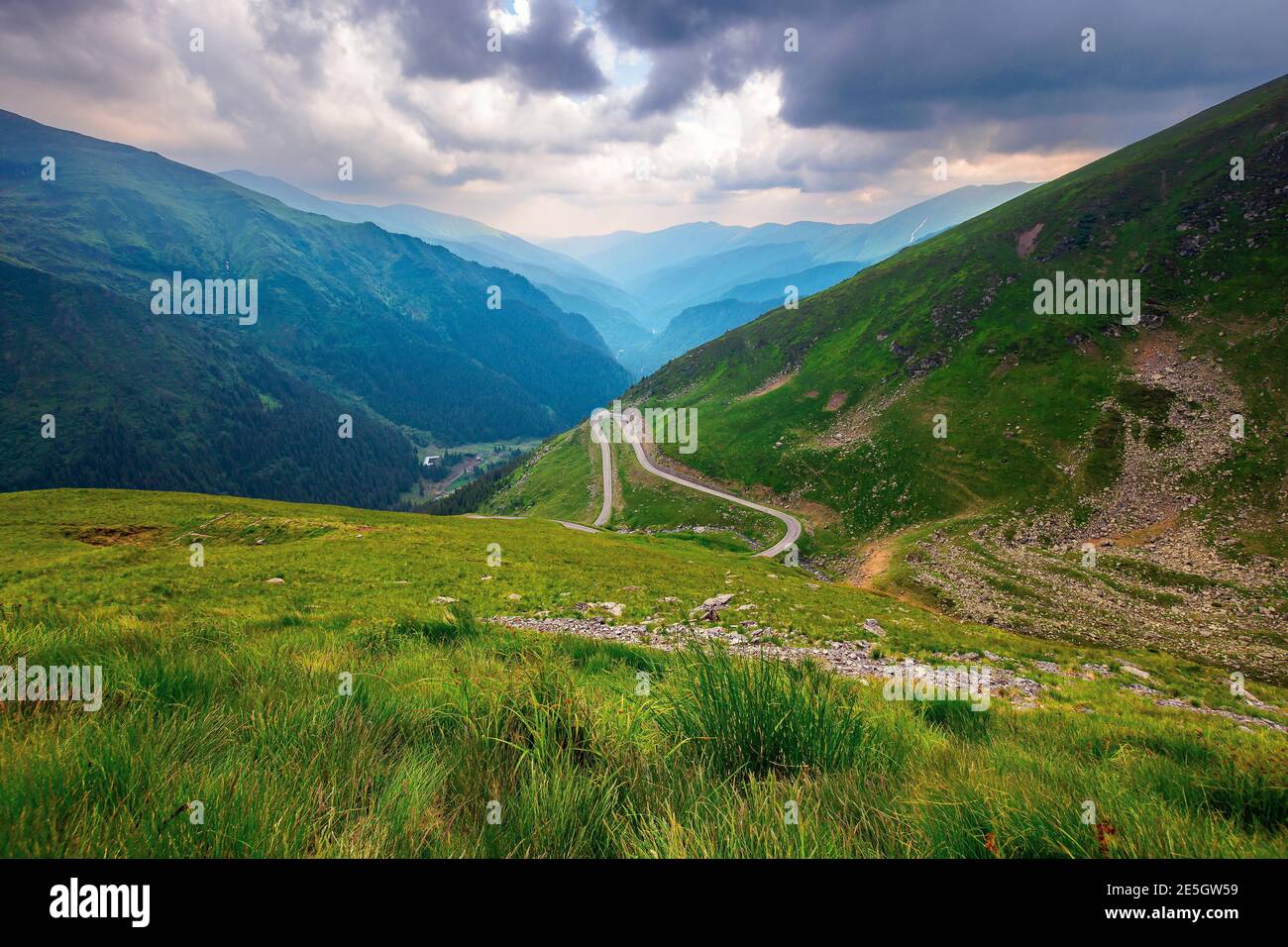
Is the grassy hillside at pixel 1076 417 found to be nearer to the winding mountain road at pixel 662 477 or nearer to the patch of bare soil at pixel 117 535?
the winding mountain road at pixel 662 477

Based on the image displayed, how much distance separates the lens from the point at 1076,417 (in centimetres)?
5912

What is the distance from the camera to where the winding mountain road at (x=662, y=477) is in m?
62.0

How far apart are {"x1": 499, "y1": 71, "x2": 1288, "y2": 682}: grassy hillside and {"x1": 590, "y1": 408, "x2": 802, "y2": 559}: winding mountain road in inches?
142

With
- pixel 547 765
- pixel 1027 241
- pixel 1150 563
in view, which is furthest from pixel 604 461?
pixel 547 765

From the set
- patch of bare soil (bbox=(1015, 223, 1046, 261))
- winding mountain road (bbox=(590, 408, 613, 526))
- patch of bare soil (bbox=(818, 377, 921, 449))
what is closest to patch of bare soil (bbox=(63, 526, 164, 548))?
winding mountain road (bbox=(590, 408, 613, 526))

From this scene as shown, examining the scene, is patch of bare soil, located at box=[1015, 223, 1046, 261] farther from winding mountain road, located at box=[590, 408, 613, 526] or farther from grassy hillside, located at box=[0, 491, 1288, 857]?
grassy hillside, located at box=[0, 491, 1288, 857]

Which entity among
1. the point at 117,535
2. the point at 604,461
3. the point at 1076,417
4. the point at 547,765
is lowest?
the point at 117,535

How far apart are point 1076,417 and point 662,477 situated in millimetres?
55919

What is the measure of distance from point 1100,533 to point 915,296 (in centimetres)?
6741

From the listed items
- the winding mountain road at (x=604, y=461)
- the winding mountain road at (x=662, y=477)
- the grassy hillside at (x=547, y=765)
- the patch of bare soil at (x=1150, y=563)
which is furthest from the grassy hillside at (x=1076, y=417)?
the grassy hillside at (x=547, y=765)

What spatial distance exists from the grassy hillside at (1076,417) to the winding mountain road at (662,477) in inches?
142

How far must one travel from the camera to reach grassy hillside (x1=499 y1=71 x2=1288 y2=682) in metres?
36.4

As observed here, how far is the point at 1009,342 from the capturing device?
74.7 m

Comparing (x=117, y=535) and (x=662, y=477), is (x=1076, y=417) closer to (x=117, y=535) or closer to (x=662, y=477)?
(x=662, y=477)
